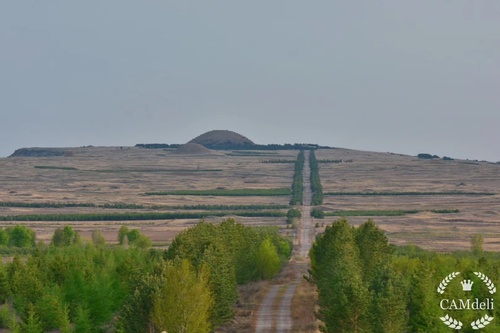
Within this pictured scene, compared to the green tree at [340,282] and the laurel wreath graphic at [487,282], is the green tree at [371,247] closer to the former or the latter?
the green tree at [340,282]

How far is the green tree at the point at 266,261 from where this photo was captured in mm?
113750

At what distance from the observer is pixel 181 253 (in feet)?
243

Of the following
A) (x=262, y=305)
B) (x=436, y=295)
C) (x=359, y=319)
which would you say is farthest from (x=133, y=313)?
(x=262, y=305)

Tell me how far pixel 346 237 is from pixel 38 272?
108 feet

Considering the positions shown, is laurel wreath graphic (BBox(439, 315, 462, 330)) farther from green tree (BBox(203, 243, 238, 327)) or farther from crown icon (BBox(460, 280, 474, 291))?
green tree (BBox(203, 243, 238, 327))

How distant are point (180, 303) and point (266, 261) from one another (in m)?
54.6

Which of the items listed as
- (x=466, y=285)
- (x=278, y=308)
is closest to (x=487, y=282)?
(x=466, y=285)

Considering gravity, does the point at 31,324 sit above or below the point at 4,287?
below

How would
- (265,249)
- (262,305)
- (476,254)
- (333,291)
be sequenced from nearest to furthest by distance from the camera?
1. (333,291)
2. (262,305)
3. (265,249)
4. (476,254)

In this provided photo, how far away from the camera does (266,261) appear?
114 metres

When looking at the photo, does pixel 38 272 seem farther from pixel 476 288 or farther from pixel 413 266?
pixel 476 288

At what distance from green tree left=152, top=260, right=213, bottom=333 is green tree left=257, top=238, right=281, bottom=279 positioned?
2019 inches

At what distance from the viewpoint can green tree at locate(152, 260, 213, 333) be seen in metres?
60.3

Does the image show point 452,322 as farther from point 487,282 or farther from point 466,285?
point 487,282
